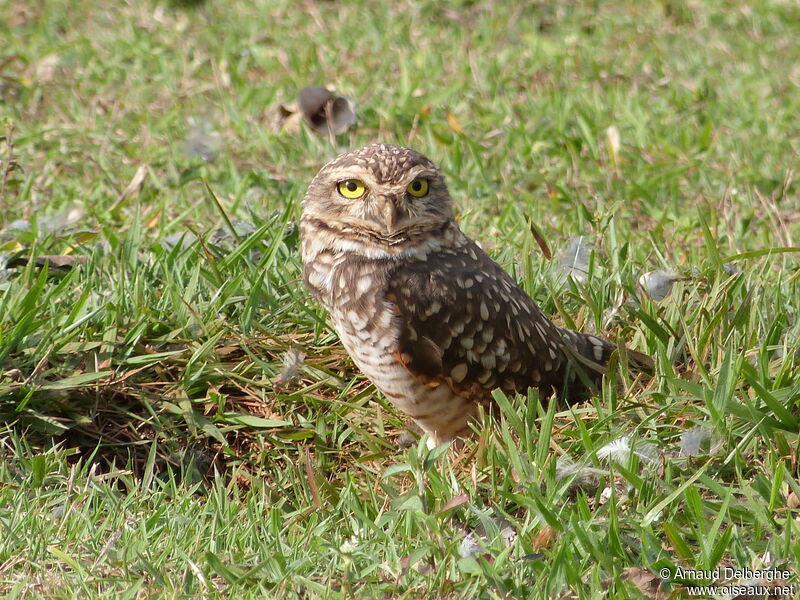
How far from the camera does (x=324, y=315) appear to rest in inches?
144

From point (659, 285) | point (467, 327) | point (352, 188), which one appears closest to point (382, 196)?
point (352, 188)

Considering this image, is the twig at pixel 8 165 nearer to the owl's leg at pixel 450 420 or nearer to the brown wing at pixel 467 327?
the brown wing at pixel 467 327

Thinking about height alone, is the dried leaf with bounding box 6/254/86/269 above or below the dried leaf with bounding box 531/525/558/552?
above

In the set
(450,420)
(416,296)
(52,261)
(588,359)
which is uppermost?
(416,296)

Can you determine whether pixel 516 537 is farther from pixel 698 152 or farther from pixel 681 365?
pixel 698 152

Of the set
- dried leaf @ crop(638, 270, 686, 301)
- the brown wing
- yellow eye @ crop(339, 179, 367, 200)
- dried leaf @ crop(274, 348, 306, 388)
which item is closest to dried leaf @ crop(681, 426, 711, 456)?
the brown wing

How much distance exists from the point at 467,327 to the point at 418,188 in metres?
0.46

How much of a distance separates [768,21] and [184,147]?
4051 mm

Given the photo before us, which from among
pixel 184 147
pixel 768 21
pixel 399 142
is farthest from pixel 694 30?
pixel 184 147

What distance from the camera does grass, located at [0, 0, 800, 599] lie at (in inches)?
99.3

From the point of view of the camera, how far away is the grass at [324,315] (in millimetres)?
2523

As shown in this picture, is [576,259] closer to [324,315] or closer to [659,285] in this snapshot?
[659,285]

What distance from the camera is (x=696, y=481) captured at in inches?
108

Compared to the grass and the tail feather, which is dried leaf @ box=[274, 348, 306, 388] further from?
the tail feather
